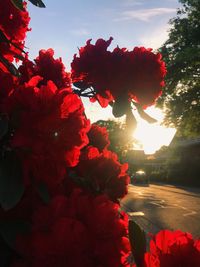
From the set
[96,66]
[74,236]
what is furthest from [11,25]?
[74,236]

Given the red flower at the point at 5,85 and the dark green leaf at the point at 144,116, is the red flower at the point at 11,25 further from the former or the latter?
the dark green leaf at the point at 144,116

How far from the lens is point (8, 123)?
0.85 m

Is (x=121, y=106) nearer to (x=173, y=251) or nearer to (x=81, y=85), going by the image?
(x=81, y=85)

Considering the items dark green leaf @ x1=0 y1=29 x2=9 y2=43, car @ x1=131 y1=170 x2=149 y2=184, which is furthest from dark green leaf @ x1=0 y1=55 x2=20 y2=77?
car @ x1=131 y1=170 x2=149 y2=184

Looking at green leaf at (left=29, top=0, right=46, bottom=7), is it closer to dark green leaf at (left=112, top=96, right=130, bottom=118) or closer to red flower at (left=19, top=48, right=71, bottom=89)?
red flower at (left=19, top=48, right=71, bottom=89)

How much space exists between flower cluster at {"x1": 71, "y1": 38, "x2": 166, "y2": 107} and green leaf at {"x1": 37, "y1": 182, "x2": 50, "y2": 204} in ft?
1.49

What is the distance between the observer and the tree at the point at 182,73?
24641mm

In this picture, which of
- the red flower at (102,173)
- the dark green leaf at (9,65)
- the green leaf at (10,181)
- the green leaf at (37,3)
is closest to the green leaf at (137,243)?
the red flower at (102,173)

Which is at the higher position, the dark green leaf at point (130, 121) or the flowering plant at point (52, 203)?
the dark green leaf at point (130, 121)

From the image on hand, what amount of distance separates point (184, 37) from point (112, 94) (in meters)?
25.0

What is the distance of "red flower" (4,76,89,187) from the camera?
827 mm

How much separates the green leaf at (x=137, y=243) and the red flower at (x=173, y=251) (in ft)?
0.21

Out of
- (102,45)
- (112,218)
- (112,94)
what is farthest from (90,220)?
(102,45)

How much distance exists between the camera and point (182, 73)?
80.9 ft
